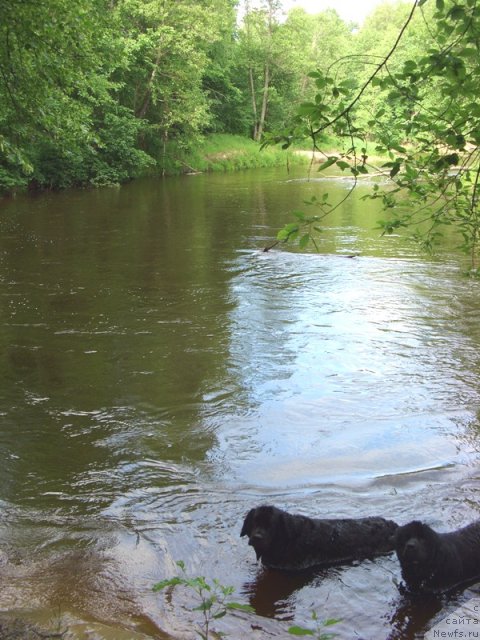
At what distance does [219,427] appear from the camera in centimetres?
707

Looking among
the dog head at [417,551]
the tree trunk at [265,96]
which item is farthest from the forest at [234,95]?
the dog head at [417,551]

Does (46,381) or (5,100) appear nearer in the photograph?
(46,381)

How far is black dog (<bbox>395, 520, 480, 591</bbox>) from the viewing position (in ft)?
13.7

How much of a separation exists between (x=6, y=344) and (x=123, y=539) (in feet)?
18.6

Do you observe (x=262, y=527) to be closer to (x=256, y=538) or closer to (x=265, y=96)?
(x=256, y=538)

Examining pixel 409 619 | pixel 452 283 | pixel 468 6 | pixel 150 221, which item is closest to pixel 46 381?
pixel 409 619

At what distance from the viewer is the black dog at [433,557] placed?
418 centimetres

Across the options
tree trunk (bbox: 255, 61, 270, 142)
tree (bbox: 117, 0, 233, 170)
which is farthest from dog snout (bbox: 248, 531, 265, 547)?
tree trunk (bbox: 255, 61, 270, 142)

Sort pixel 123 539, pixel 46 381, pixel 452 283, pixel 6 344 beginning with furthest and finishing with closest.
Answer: pixel 452 283 → pixel 6 344 → pixel 46 381 → pixel 123 539

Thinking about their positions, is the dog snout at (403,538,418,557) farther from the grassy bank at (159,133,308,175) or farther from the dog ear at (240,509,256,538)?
the grassy bank at (159,133,308,175)

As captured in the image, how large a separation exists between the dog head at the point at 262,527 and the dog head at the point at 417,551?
0.89m

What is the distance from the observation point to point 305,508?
542cm

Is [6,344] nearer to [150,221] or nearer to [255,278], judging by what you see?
[255,278]

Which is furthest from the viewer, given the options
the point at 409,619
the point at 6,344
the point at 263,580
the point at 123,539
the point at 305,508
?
the point at 6,344
